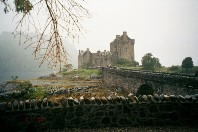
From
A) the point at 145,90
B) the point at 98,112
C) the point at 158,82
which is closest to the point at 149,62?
the point at 145,90

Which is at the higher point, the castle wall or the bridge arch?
the castle wall

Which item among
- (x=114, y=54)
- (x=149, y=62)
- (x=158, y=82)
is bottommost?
(x=158, y=82)

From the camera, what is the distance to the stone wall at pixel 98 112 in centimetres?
834

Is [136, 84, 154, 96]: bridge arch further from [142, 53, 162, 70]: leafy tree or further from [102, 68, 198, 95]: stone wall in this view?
[142, 53, 162, 70]: leafy tree

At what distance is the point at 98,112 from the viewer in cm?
874

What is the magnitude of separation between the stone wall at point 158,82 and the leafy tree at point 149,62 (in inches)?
1049

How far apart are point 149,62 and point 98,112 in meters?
53.0

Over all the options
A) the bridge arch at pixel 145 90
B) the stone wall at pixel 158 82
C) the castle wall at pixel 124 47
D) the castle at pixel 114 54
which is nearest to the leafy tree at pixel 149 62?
the castle at pixel 114 54

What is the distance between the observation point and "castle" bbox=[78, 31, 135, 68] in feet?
273

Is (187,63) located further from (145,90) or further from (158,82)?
(158,82)

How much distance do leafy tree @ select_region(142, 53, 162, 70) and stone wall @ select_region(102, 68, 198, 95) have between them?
1049 inches

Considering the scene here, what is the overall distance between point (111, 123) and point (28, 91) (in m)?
25.0

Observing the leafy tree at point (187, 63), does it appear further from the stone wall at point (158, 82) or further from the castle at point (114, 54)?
the castle at point (114, 54)

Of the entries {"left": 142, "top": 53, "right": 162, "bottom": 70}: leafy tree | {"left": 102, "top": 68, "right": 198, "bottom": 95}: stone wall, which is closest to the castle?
{"left": 142, "top": 53, "right": 162, "bottom": 70}: leafy tree
